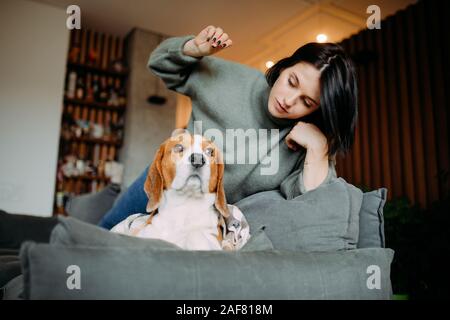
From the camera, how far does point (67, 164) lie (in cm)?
437

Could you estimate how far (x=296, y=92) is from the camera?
4.02ft

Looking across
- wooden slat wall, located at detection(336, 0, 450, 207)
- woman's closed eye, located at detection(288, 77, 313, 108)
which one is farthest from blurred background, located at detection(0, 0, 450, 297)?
woman's closed eye, located at detection(288, 77, 313, 108)

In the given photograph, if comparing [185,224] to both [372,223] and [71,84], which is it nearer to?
[372,223]

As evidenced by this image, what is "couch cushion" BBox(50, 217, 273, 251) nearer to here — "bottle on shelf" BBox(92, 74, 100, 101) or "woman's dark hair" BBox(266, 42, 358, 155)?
"woman's dark hair" BBox(266, 42, 358, 155)

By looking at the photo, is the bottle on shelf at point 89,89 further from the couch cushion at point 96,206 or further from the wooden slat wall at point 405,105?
the wooden slat wall at point 405,105

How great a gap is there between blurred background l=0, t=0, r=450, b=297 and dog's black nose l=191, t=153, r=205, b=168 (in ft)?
4.97

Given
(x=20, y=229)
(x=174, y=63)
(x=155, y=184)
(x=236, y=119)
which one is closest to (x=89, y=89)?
(x=20, y=229)

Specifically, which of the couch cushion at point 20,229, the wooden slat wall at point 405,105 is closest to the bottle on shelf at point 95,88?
the couch cushion at point 20,229

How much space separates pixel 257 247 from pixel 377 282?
0.92 ft

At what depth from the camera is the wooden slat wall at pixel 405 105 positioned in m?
3.23

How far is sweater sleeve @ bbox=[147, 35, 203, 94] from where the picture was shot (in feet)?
4.15

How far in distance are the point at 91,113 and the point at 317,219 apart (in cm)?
415

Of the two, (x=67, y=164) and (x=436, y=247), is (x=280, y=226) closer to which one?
(x=436, y=247)

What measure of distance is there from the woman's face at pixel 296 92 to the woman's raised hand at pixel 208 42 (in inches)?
8.9
